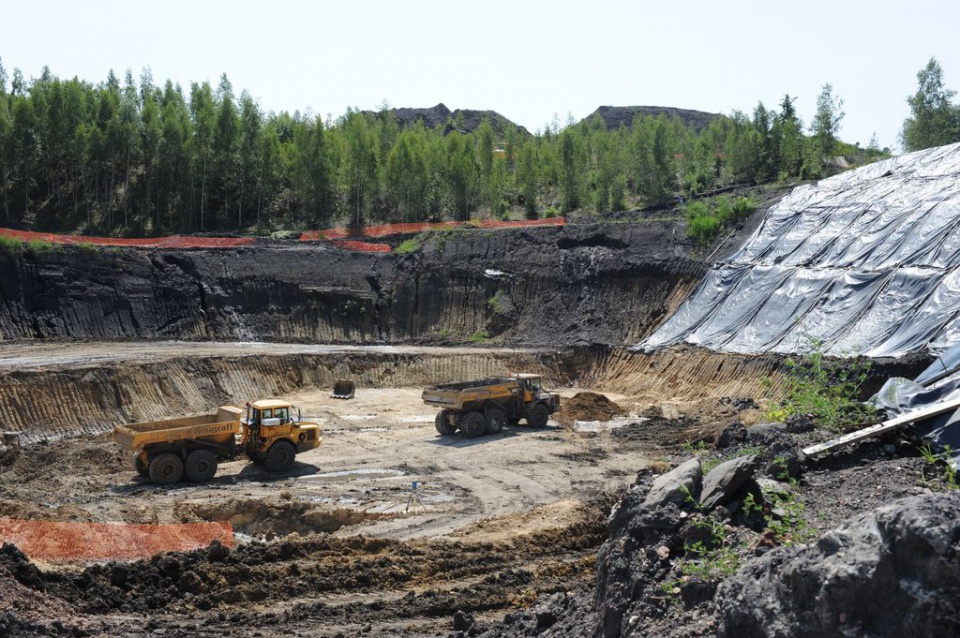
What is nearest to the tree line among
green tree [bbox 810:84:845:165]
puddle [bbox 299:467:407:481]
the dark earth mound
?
green tree [bbox 810:84:845:165]

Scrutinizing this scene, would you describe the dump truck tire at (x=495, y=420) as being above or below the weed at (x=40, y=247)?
below

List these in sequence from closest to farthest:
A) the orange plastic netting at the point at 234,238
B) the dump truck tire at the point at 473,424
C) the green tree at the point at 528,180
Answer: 1. the dump truck tire at the point at 473,424
2. the orange plastic netting at the point at 234,238
3. the green tree at the point at 528,180

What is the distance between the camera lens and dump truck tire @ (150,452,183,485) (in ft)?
61.5

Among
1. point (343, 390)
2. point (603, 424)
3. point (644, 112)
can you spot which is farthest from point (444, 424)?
point (644, 112)

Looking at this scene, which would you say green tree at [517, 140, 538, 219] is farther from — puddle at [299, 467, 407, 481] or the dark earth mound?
the dark earth mound

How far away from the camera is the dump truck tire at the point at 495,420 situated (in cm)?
2456

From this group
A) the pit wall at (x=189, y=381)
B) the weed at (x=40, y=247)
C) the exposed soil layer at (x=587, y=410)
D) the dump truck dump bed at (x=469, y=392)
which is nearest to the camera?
the pit wall at (x=189, y=381)

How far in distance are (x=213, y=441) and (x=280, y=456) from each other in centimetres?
160

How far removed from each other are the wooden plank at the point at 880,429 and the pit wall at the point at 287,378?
16.5 metres

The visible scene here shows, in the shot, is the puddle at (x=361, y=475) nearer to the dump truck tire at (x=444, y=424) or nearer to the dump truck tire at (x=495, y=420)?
the dump truck tire at (x=444, y=424)

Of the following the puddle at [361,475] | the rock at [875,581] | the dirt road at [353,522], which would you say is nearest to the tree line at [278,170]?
the dirt road at [353,522]

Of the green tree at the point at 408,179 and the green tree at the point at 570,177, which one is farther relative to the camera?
the green tree at the point at 570,177

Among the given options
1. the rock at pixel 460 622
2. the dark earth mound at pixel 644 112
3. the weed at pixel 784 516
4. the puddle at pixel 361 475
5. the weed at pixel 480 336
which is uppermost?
the dark earth mound at pixel 644 112

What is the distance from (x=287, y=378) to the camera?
30547 millimetres
